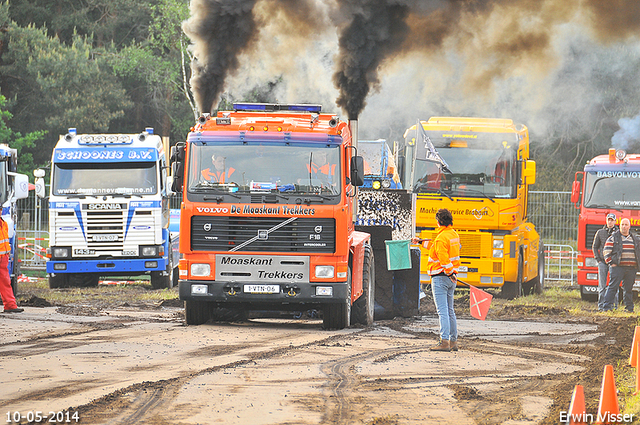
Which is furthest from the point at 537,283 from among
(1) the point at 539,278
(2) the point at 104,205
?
(2) the point at 104,205

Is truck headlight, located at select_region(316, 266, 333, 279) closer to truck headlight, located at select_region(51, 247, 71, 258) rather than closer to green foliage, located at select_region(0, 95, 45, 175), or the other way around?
truck headlight, located at select_region(51, 247, 71, 258)

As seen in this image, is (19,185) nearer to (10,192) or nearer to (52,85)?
(10,192)

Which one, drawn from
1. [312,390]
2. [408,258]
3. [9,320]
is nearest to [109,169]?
[9,320]

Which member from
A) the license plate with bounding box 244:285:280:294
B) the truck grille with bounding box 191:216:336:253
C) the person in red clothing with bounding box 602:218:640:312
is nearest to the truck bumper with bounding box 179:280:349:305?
the license plate with bounding box 244:285:280:294

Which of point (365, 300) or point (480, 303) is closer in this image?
point (480, 303)

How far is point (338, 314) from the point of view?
13.4 metres

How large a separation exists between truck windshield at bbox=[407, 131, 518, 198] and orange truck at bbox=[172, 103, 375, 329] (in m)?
6.70

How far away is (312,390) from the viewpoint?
852cm

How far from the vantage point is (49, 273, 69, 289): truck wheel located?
847 inches

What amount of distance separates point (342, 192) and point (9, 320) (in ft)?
18.1

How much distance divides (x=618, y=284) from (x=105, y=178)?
11.1 m

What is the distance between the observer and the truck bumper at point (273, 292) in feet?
42.2

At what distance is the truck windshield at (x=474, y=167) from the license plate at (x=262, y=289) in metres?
7.12

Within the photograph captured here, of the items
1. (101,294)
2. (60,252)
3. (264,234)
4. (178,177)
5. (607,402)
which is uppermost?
(178,177)
